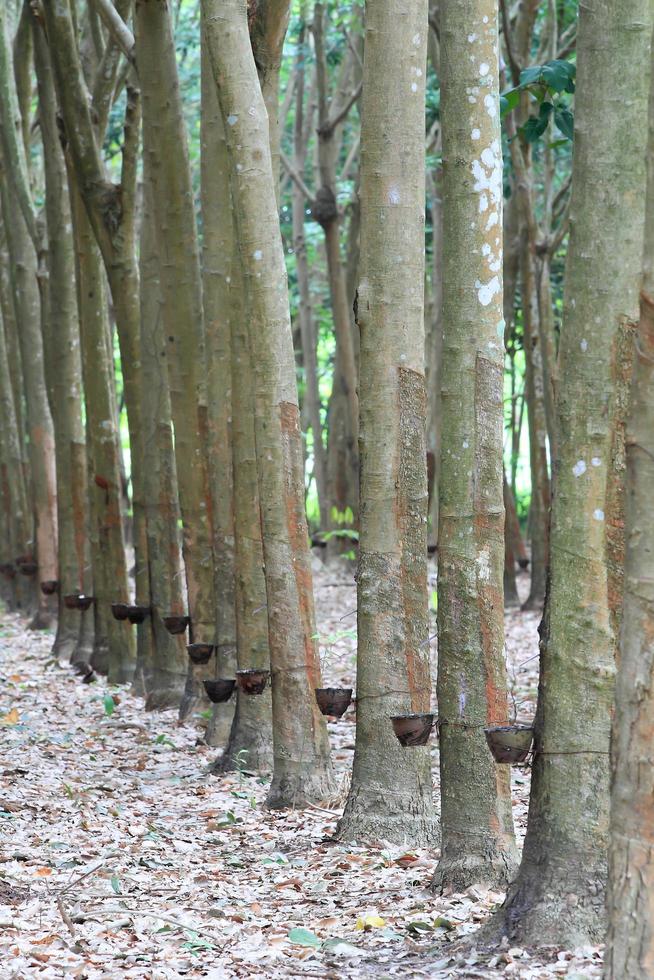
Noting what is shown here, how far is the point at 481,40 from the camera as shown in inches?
187

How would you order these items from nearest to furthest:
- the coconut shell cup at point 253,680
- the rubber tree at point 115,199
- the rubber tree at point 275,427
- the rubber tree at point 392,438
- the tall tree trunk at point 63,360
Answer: the rubber tree at point 392,438
the rubber tree at point 275,427
the coconut shell cup at point 253,680
the rubber tree at point 115,199
the tall tree trunk at point 63,360

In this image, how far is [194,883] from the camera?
17.0 ft

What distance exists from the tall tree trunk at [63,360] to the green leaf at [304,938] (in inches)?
320

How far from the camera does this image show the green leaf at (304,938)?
4281mm

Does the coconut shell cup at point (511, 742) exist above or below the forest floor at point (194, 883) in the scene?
above

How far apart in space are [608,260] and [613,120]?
0.45m

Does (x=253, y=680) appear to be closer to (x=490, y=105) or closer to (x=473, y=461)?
(x=473, y=461)

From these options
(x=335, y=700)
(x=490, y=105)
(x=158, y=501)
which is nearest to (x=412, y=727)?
(x=335, y=700)

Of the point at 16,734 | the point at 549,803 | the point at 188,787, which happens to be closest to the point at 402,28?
the point at 549,803

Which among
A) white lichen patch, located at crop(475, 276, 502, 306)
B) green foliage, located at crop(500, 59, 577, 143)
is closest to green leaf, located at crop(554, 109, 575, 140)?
green foliage, located at crop(500, 59, 577, 143)

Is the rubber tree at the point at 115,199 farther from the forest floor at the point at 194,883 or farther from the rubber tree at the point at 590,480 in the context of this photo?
the rubber tree at the point at 590,480

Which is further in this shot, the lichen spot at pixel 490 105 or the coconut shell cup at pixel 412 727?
the coconut shell cup at pixel 412 727

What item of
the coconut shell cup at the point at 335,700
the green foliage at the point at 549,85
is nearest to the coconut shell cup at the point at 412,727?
the coconut shell cup at the point at 335,700

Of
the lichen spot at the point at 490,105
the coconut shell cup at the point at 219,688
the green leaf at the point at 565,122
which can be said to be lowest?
the coconut shell cup at the point at 219,688
